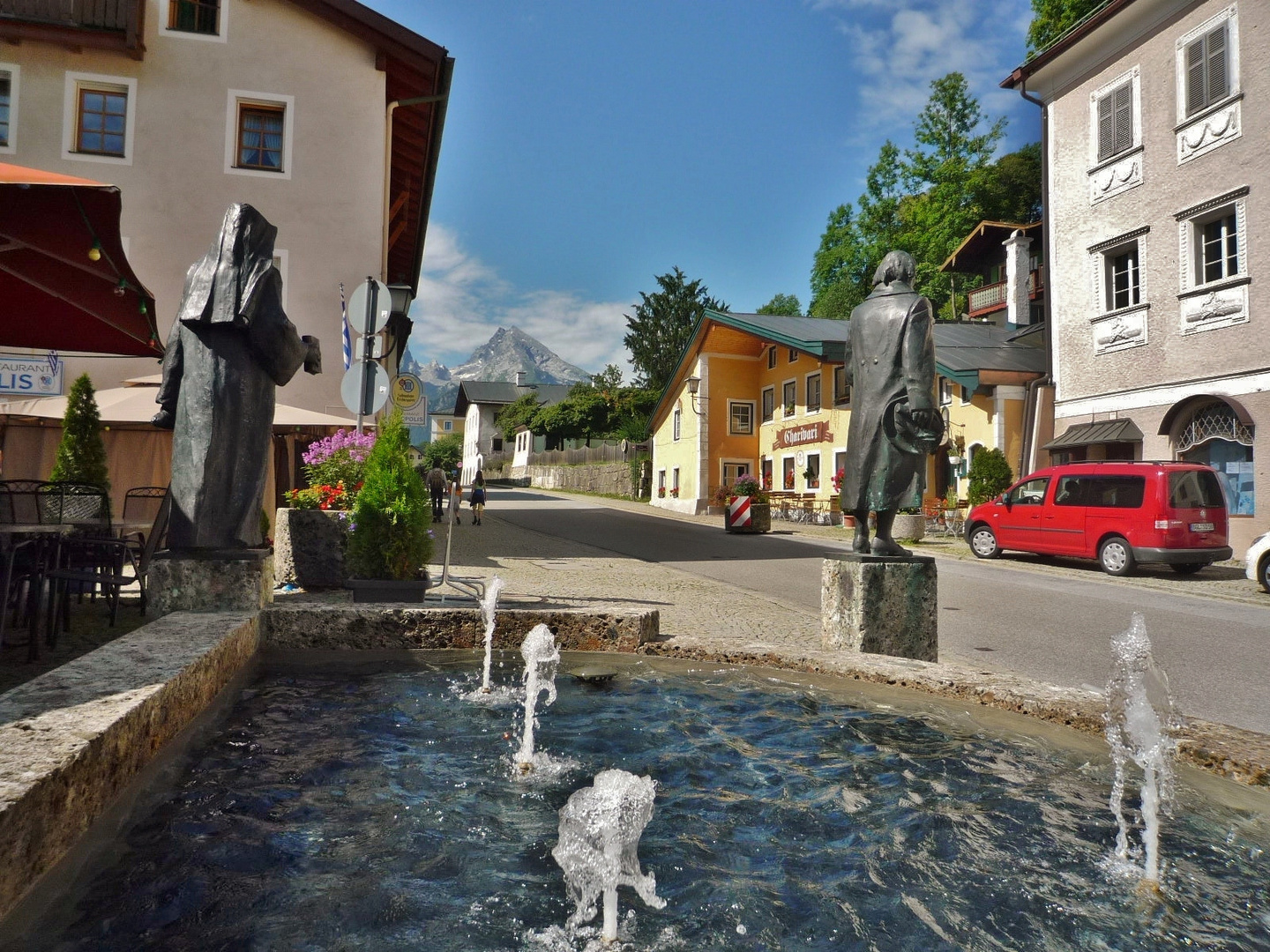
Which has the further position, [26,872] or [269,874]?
[269,874]

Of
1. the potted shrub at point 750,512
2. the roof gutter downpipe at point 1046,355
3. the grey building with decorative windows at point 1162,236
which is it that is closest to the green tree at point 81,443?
the potted shrub at point 750,512

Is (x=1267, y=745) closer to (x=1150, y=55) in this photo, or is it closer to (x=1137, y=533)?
(x=1137, y=533)

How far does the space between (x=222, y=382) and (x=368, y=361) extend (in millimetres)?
3315

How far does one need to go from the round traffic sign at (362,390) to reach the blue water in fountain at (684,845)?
4579 millimetres

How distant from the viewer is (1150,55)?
58.7 feet

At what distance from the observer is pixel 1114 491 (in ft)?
47.4

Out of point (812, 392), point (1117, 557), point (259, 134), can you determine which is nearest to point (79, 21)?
point (259, 134)

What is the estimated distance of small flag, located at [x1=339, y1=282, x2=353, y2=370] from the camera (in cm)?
1035

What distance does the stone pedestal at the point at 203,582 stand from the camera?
4871 mm

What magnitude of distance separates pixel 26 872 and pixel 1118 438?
1922cm

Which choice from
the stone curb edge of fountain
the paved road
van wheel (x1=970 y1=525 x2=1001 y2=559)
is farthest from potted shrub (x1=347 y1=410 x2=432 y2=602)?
van wheel (x1=970 y1=525 x2=1001 y2=559)

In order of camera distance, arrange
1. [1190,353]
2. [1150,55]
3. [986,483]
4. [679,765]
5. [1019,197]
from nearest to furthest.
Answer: [679,765] → [1190,353] → [1150,55] → [986,483] → [1019,197]

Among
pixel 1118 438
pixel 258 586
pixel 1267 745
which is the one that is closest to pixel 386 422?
pixel 258 586

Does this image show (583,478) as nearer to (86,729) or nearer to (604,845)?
(86,729)
